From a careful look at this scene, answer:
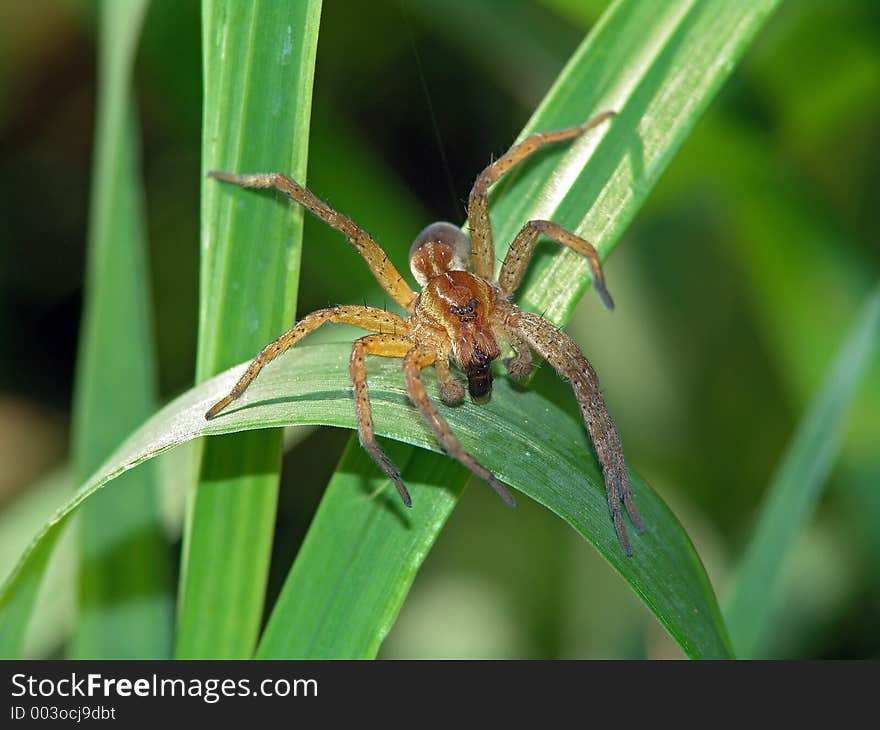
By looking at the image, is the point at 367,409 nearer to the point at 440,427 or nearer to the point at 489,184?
the point at 440,427

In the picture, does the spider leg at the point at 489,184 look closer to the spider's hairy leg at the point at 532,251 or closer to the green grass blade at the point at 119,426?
the spider's hairy leg at the point at 532,251

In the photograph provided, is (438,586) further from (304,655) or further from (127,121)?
(127,121)

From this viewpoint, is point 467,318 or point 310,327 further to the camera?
point 467,318

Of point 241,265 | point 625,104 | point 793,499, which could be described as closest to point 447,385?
point 241,265

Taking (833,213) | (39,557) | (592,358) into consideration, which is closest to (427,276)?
(592,358)

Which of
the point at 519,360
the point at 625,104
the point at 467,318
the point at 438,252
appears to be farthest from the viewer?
the point at 438,252

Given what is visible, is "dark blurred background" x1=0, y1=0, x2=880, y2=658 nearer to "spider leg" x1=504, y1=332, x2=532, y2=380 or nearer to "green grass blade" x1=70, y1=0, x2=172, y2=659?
"green grass blade" x1=70, y1=0, x2=172, y2=659

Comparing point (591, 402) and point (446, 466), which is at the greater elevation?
point (591, 402)
